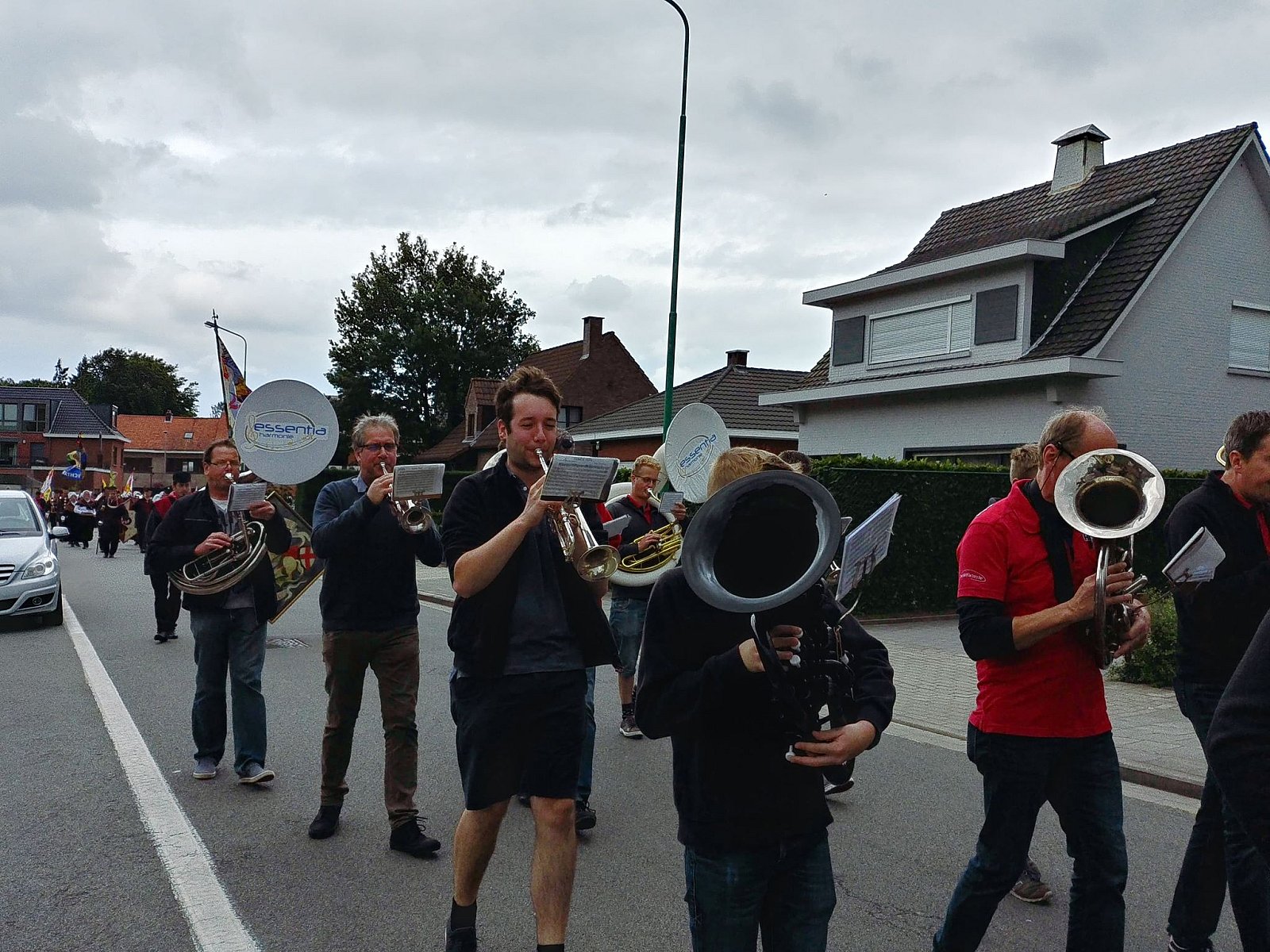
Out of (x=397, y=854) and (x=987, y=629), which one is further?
(x=397, y=854)

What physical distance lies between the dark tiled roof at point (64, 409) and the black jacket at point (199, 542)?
90516mm

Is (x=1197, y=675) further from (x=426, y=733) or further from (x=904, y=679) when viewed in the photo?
(x=904, y=679)

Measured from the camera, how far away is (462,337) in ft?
186

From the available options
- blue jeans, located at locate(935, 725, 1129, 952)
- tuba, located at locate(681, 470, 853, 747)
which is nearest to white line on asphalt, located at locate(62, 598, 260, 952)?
blue jeans, located at locate(935, 725, 1129, 952)

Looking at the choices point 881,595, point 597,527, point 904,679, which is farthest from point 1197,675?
point 881,595

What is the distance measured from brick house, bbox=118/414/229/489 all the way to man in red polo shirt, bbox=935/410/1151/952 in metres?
105

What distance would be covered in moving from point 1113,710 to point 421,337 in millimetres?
49729

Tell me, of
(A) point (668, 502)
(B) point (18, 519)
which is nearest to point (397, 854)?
(A) point (668, 502)

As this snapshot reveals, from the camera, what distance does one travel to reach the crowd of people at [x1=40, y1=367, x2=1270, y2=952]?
245 cm

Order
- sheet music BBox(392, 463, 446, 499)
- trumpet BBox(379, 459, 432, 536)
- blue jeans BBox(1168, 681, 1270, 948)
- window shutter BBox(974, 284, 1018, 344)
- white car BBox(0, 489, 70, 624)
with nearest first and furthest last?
1. blue jeans BBox(1168, 681, 1270, 948)
2. sheet music BBox(392, 463, 446, 499)
3. trumpet BBox(379, 459, 432, 536)
4. white car BBox(0, 489, 70, 624)
5. window shutter BBox(974, 284, 1018, 344)

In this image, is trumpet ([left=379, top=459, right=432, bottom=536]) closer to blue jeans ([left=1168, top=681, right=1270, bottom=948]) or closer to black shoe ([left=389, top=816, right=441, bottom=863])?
black shoe ([left=389, top=816, right=441, bottom=863])

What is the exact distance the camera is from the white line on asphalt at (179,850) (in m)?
3.97

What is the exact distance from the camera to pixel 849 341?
73.2 feet

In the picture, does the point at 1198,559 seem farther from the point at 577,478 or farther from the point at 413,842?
the point at 413,842
